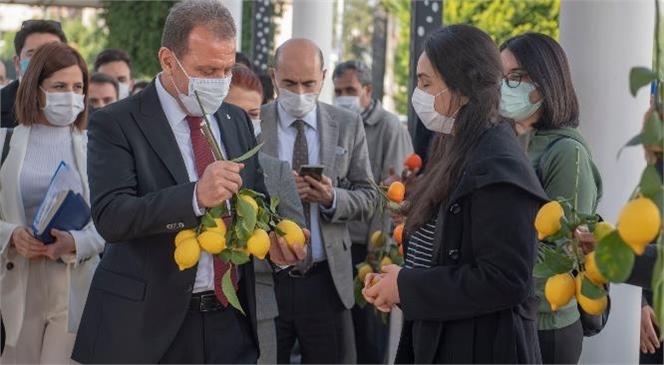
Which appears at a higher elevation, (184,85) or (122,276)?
(184,85)

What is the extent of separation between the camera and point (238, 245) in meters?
3.50

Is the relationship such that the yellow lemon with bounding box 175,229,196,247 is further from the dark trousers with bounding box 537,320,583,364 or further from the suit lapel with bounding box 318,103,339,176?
the suit lapel with bounding box 318,103,339,176

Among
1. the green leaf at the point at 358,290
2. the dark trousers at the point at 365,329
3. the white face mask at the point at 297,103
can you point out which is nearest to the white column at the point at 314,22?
the dark trousers at the point at 365,329

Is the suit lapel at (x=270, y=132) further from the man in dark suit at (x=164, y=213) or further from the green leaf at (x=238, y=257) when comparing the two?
the green leaf at (x=238, y=257)

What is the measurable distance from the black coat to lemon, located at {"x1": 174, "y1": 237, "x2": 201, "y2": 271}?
65 cm

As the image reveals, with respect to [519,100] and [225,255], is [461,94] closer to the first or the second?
[519,100]

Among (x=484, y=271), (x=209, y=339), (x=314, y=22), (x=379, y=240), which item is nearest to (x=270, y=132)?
(x=379, y=240)

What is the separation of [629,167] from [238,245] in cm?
210

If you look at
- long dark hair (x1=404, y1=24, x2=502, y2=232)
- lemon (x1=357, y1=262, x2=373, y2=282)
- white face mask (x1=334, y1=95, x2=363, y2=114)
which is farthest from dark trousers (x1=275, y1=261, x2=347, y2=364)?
white face mask (x1=334, y1=95, x2=363, y2=114)

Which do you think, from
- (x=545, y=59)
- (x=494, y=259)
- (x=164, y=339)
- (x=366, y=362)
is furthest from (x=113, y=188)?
(x=366, y=362)

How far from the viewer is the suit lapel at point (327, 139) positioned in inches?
228

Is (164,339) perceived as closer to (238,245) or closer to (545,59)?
(238,245)

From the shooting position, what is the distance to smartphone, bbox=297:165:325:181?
17.6 feet

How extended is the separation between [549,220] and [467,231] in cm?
38
